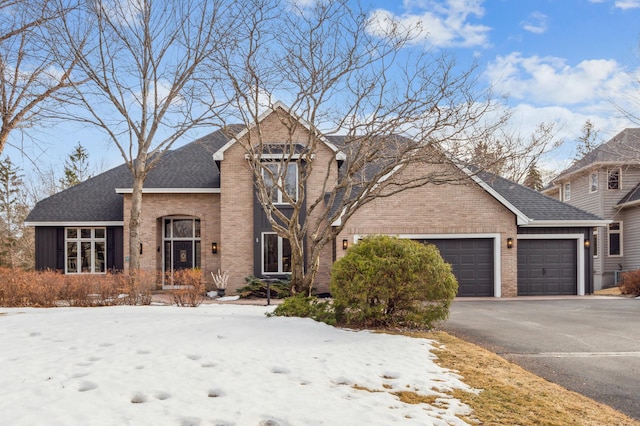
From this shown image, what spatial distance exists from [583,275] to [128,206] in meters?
17.5

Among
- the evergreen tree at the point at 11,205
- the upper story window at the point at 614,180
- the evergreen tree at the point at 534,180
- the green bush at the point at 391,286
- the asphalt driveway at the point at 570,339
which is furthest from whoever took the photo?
the evergreen tree at the point at 534,180

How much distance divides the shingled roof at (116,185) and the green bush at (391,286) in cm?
989

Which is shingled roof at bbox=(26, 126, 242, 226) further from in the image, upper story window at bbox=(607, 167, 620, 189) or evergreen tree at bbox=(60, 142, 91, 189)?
upper story window at bbox=(607, 167, 620, 189)

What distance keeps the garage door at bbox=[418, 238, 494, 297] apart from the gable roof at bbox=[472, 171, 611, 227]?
152 centimetres

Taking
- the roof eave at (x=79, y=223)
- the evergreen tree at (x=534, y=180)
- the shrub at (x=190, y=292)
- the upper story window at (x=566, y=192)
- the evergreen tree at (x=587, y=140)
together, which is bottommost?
the shrub at (x=190, y=292)

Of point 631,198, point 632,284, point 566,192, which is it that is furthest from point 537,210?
point 566,192

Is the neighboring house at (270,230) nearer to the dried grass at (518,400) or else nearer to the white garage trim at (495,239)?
the white garage trim at (495,239)

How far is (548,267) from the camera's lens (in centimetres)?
1563

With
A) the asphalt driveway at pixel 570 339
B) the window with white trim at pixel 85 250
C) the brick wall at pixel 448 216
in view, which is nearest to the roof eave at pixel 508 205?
the brick wall at pixel 448 216

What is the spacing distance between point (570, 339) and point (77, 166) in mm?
36247

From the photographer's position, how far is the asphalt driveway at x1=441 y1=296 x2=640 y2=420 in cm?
519

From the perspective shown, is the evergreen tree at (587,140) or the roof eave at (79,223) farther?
the evergreen tree at (587,140)

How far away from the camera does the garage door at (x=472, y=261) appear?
1518cm

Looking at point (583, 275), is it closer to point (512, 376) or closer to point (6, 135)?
point (512, 376)
